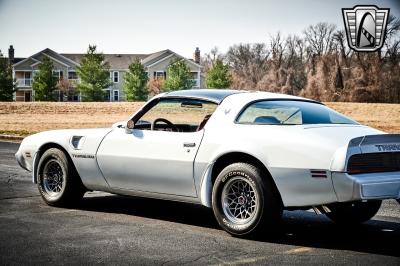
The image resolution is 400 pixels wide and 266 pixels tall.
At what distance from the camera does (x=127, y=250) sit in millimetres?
4750

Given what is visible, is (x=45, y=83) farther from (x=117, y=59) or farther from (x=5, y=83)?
(x=117, y=59)

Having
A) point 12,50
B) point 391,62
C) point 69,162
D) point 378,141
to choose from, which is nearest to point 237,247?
point 378,141

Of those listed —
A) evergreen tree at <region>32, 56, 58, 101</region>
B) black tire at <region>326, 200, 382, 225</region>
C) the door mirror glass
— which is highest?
evergreen tree at <region>32, 56, 58, 101</region>

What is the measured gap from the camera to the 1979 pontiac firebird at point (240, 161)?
189 inches

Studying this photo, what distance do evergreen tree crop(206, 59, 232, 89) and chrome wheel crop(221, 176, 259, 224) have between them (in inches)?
2378

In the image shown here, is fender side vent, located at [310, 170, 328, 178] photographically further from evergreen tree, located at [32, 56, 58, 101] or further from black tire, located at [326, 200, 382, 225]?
evergreen tree, located at [32, 56, 58, 101]

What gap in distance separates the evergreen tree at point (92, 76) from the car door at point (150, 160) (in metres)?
61.7

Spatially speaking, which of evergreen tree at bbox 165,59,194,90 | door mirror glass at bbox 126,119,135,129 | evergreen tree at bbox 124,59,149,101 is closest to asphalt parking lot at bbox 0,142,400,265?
door mirror glass at bbox 126,119,135,129

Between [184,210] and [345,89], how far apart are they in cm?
4543

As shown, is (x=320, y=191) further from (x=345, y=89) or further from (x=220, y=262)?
(x=345, y=89)

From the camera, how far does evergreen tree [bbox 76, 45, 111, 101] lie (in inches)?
2628

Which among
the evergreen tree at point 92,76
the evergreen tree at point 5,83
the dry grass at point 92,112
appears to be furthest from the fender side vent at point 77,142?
the evergreen tree at point 5,83

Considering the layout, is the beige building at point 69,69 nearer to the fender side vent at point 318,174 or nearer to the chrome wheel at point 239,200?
the chrome wheel at point 239,200

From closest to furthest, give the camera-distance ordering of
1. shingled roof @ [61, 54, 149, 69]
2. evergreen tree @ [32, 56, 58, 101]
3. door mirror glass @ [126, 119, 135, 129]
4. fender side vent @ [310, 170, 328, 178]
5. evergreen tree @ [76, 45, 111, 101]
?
1. fender side vent @ [310, 170, 328, 178]
2. door mirror glass @ [126, 119, 135, 129]
3. evergreen tree @ [76, 45, 111, 101]
4. evergreen tree @ [32, 56, 58, 101]
5. shingled roof @ [61, 54, 149, 69]
